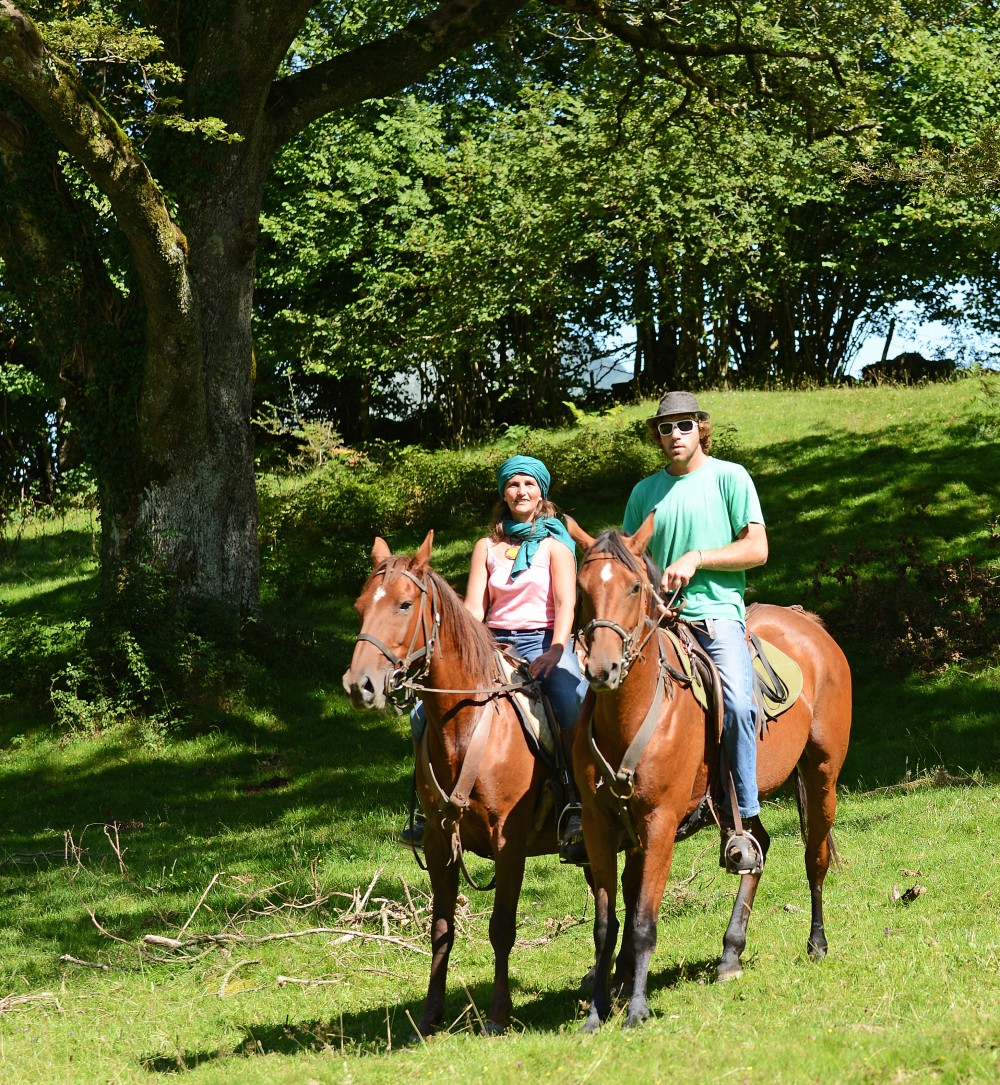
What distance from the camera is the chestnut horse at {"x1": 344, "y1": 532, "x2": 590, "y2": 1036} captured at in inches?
229

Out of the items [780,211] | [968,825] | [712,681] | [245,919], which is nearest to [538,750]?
[712,681]

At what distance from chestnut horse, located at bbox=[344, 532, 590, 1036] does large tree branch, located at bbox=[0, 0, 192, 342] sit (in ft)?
26.5

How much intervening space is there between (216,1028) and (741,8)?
1647 centimetres

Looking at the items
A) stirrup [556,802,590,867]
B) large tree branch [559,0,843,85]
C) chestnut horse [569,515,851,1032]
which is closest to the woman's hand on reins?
chestnut horse [569,515,851,1032]

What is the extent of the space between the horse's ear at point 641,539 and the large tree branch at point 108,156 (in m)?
8.67

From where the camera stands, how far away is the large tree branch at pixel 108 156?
1141 centimetres

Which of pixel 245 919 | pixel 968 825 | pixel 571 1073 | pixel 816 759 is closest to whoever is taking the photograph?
pixel 571 1073

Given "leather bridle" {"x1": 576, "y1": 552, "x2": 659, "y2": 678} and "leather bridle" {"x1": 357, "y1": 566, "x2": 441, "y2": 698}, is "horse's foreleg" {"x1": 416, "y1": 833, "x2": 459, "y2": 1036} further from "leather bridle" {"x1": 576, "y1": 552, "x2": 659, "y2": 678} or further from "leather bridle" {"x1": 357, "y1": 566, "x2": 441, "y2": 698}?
"leather bridle" {"x1": 576, "y1": 552, "x2": 659, "y2": 678}

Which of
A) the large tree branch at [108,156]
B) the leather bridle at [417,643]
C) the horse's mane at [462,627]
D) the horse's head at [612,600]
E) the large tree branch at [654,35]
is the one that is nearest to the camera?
the horse's head at [612,600]

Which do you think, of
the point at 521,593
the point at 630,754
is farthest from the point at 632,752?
the point at 521,593

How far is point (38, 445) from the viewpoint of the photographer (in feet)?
107

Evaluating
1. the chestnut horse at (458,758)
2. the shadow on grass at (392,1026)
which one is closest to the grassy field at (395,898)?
the shadow on grass at (392,1026)

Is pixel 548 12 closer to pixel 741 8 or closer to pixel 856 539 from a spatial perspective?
pixel 741 8

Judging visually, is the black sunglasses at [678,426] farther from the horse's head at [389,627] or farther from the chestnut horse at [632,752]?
the horse's head at [389,627]
